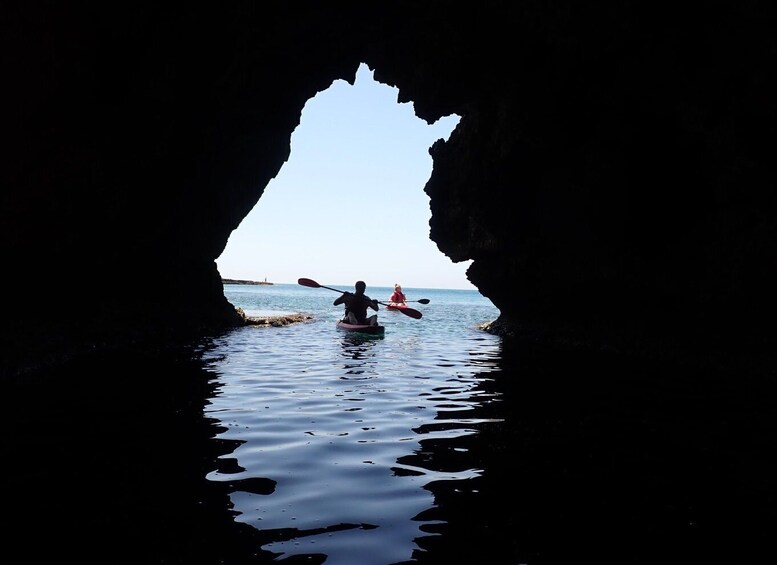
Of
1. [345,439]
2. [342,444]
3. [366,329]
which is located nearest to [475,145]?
[366,329]

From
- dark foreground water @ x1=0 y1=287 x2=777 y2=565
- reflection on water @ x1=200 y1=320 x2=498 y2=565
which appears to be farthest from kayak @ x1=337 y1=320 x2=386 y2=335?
dark foreground water @ x1=0 y1=287 x2=777 y2=565

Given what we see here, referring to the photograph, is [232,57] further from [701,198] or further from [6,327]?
[701,198]

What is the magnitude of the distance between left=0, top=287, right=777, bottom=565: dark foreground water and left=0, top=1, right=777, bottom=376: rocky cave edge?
373cm

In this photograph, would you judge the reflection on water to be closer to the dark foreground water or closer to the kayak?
the dark foreground water

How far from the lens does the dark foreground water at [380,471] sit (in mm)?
3859

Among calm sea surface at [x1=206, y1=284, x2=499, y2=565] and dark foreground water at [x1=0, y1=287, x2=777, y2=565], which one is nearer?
dark foreground water at [x1=0, y1=287, x2=777, y2=565]

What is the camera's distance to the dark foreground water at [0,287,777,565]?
3.86 metres

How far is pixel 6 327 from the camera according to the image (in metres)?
11.3

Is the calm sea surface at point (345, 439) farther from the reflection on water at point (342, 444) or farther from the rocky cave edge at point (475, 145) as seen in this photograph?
the rocky cave edge at point (475, 145)

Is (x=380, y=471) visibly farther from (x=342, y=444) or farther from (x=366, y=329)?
(x=366, y=329)

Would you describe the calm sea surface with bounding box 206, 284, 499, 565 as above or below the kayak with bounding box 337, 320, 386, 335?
below

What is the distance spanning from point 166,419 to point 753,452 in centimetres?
746

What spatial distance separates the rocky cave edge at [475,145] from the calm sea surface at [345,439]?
5.24m

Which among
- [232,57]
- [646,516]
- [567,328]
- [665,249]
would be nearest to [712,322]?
[665,249]
